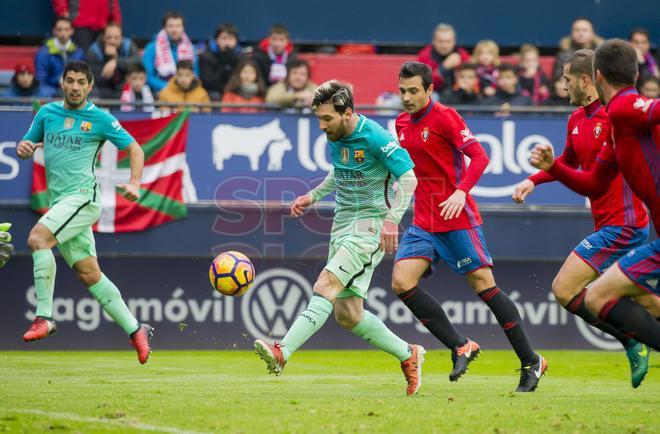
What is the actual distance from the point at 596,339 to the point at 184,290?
16.4ft

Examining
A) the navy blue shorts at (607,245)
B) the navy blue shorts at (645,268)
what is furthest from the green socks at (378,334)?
the navy blue shorts at (645,268)

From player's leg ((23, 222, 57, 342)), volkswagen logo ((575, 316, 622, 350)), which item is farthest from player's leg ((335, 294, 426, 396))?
volkswagen logo ((575, 316, 622, 350))

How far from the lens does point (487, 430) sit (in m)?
6.46

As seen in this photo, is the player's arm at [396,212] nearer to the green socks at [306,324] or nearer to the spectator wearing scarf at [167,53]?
the green socks at [306,324]

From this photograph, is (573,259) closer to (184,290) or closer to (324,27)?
(184,290)

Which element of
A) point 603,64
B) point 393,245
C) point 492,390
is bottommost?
point 492,390

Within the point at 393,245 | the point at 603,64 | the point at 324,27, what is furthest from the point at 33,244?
the point at 324,27

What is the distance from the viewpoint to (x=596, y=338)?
46.1 ft

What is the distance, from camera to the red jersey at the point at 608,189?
8.52 m

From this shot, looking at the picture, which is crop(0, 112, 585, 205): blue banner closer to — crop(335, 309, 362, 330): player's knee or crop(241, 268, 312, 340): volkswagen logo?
crop(241, 268, 312, 340): volkswagen logo

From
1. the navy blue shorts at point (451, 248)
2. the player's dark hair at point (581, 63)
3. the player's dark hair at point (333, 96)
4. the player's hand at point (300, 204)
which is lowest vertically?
the navy blue shorts at point (451, 248)

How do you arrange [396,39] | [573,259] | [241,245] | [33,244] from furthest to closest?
[396,39]
[241,245]
[33,244]
[573,259]

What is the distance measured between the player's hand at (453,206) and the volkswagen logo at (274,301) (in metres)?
5.61

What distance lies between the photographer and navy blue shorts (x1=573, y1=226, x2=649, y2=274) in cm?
846
